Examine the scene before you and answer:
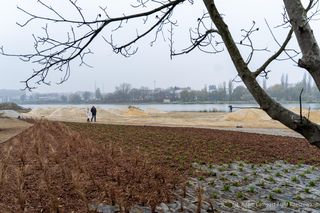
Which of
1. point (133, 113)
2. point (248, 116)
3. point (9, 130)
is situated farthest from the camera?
point (133, 113)

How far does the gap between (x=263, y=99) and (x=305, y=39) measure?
1.45ft

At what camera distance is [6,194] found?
241 inches

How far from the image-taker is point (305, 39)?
212cm

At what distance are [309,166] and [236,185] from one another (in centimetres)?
404

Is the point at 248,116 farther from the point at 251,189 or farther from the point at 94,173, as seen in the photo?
the point at 94,173

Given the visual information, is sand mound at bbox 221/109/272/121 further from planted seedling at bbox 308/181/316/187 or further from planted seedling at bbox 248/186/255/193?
planted seedling at bbox 248/186/255/193

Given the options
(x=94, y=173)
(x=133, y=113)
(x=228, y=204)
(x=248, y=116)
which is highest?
(x=94, y=173)

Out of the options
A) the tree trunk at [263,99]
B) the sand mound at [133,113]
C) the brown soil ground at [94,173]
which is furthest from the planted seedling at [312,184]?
the sand mound at [133,113]

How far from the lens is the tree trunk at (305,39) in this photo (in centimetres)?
206

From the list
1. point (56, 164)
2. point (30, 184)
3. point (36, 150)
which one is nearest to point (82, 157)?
point (56, 164)

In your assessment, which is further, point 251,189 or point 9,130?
point 9,130

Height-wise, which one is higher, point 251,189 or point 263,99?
point 263,99

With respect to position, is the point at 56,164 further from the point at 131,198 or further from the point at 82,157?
the point at 131,198

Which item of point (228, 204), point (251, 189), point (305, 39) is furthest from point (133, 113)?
point (305, 39)
